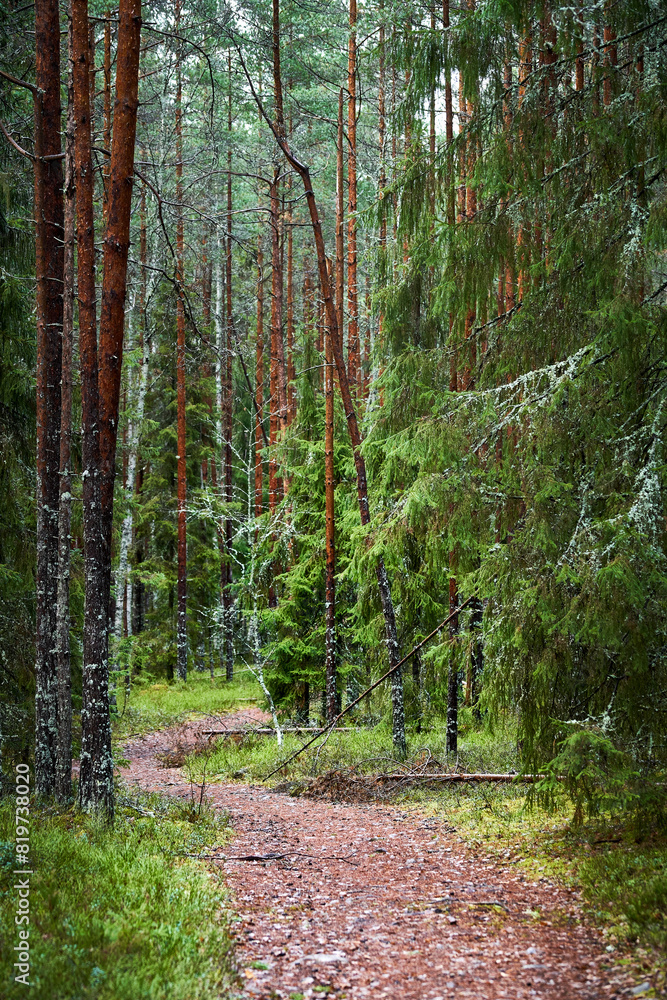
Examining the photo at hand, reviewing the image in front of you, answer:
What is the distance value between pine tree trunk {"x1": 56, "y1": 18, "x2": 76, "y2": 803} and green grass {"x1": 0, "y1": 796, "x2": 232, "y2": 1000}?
4.15 feet

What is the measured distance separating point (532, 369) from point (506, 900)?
4.54 metres

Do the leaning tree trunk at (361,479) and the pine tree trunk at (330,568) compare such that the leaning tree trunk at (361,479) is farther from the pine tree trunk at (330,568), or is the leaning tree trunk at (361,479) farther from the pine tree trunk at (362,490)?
the pine tree trunk at (330,568)

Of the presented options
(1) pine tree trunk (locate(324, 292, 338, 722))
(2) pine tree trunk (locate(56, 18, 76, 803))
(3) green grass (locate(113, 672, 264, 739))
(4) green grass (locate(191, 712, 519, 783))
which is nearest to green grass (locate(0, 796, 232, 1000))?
(2) pine tree trunk (locate(56, 18, 76, 803))

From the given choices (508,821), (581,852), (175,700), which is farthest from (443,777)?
(175,700)

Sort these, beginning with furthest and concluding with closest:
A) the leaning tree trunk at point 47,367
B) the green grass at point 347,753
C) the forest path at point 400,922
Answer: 1. the green grass at point 347,753
2. the leaning tree trunk at point 47,367
3. the forest path at point 400,922

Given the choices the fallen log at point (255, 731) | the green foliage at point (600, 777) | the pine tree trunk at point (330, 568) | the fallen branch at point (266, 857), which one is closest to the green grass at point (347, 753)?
the fallen log at point (255, 731)

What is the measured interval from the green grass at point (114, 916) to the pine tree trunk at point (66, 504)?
1.26m

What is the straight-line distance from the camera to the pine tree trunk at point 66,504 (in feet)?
26.3

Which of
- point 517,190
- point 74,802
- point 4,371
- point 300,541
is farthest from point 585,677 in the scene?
point 300,541

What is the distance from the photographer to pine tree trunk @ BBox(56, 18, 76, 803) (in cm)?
802

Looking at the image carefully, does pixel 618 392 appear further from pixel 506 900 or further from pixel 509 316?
pixel 506 900

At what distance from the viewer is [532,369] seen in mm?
6777

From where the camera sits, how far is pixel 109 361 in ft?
24.9

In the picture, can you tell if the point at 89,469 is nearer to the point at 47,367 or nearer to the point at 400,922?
the point at 47,367
